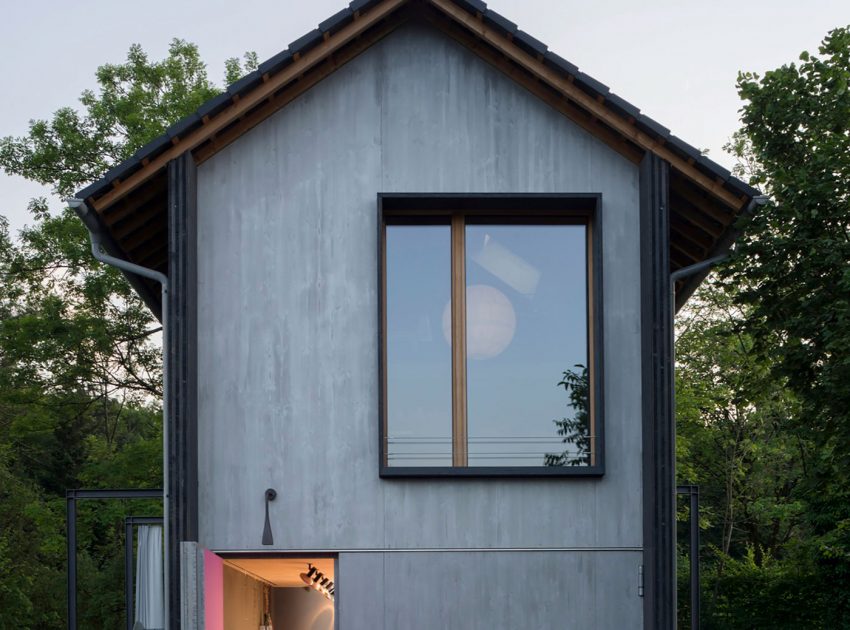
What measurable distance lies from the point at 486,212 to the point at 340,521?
2.81m

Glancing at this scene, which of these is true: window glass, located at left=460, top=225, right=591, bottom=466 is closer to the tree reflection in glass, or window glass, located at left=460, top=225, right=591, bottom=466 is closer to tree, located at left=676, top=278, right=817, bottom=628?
the tree reflection in glass

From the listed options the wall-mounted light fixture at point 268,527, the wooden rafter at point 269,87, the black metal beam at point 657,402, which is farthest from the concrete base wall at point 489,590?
the wooden rafter at point 269,87

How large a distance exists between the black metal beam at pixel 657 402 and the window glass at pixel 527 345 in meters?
0.58

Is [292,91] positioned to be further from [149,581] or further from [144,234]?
[149,581]

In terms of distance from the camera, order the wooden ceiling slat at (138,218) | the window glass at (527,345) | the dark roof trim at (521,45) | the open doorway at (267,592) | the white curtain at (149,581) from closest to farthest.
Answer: the open doorway at (267,592), the dark roof trim at (521,45), the window glass at (527,345), the wooden ceiling slat at (138,218), the white curtain at (149,581)

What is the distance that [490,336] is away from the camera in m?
9.23

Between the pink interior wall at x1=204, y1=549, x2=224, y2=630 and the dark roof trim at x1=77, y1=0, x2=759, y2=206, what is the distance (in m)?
2.98

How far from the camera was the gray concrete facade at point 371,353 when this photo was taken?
8789mm

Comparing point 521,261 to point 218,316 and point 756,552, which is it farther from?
point 756,552

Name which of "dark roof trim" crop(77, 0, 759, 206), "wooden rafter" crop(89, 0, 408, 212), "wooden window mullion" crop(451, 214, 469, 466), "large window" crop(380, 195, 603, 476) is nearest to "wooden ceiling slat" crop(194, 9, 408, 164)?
"wooden rafter" crop(89, 0, 408, 212)

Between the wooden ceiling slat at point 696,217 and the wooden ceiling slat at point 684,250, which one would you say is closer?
the wooden ceiling slat at point 696,217

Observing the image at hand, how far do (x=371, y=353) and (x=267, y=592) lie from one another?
7614mm

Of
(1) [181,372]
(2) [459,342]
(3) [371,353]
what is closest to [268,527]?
(1) [181,372]

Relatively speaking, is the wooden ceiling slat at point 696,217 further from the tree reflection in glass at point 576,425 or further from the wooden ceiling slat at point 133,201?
the wooden ceiling slat at point 133,201
